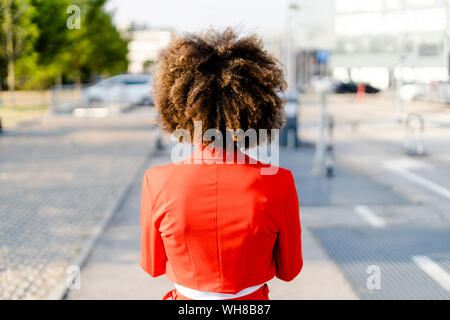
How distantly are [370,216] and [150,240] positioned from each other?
201 inches

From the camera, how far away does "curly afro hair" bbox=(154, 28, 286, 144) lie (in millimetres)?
1817

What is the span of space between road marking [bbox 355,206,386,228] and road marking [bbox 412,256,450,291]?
127cm

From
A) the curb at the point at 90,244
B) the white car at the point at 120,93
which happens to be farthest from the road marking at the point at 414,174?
the white car at the point at 120,93

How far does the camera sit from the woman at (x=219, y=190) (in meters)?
1.70

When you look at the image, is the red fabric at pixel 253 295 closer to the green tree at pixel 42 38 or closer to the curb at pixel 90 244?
the curb at pixel 90 244

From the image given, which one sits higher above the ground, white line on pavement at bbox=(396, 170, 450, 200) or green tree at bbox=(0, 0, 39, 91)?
green tree at bbox=(0, 0, 39, 91)

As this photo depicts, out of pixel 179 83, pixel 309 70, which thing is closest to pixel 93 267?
pixel 179 83

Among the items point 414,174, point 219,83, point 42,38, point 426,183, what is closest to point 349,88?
point 42,38

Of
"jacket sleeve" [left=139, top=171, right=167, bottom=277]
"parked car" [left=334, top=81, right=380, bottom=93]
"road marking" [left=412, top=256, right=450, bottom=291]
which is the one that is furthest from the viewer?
"parked car" [left=334, top=81, right=380, bottom=93]

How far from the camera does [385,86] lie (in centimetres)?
5478

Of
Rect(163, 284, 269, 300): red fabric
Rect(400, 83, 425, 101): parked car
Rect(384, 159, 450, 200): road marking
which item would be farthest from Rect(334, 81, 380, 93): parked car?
Rect(163, 284, 269, 300): red fabric

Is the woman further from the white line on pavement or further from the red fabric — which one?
the white line on pavement

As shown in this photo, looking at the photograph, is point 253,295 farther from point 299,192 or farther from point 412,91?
point 412,91

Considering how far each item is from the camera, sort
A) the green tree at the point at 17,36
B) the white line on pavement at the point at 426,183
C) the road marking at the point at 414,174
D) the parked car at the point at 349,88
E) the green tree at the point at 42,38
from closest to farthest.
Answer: the white line on pavement at the point at 426,183, the road marking at the point at 414,174, the green tree at the point at 17,36, the green tree at the point at 42,38, the parked car at the point at 349,88
